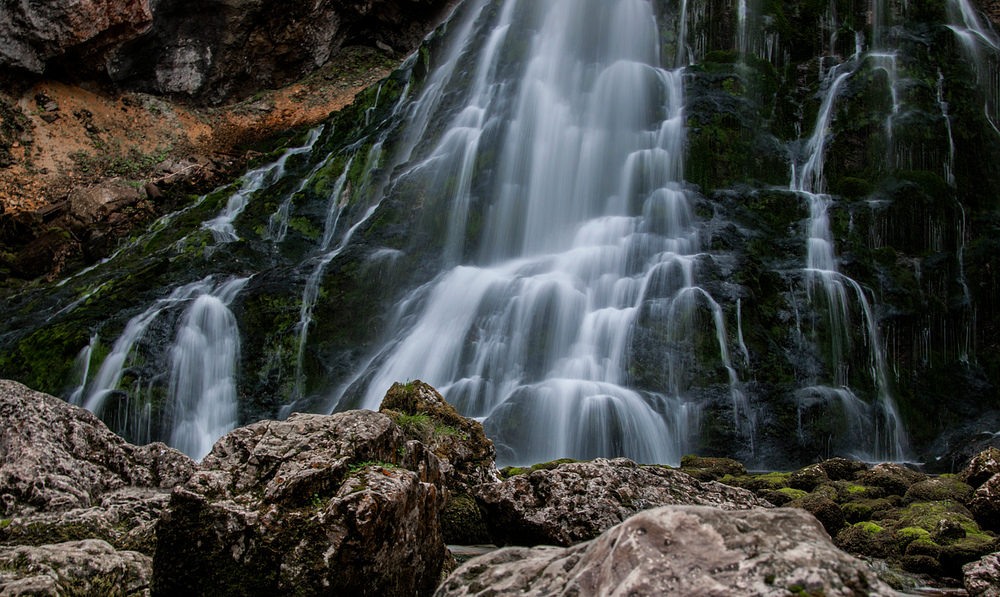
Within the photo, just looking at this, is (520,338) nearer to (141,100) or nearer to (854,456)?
(854,456)

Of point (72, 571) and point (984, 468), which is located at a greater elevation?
point (72, 571)

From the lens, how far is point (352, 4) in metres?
32.9

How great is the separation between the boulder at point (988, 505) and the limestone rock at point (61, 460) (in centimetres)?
717

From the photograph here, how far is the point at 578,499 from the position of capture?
17.7 feet

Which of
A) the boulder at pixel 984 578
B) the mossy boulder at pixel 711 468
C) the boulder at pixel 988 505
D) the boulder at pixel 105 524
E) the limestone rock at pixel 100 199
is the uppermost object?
the limestone rock at pixel 100 199

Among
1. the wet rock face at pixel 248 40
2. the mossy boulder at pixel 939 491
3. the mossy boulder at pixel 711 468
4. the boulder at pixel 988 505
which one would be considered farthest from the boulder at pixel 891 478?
the wet rock face at pixel 248 40

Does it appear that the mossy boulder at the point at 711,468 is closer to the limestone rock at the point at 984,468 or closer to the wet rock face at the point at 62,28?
the limestone rock at the point at 984,468

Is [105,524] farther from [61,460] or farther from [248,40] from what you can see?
[248,40]

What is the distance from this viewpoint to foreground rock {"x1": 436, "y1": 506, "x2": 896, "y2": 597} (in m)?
1.87

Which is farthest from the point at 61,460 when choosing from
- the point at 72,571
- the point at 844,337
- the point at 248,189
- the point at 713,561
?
the point at 248,189

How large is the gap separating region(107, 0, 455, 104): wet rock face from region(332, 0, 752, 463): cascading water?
1191 centimetres

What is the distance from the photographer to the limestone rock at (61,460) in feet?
14.1

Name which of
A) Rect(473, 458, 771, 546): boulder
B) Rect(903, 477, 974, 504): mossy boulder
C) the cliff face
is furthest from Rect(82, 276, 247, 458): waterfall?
the cliff face

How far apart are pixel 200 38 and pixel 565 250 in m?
23.5
